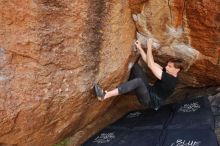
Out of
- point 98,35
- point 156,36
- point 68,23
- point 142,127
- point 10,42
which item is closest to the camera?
point 10,42

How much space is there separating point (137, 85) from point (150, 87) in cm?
43

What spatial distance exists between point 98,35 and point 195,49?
1453mm

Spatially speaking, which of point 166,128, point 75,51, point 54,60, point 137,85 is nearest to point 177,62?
point 137,85

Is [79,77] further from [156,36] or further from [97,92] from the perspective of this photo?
[156,36]

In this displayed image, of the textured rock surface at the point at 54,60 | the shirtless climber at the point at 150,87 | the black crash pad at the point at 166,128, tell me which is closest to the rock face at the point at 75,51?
the textured rock surface at the point at 54,60

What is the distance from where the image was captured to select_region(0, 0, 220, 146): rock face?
4.23 m

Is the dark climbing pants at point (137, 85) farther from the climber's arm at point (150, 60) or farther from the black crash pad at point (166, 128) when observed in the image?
the black crash pad at point (166, 128)

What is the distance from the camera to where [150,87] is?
18.3ft

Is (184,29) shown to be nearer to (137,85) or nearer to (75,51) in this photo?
(137,85)

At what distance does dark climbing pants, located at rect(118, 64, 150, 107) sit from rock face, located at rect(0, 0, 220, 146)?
0.15m

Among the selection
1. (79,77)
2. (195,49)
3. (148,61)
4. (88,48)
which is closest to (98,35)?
(88,48)

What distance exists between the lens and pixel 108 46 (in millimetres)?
4941

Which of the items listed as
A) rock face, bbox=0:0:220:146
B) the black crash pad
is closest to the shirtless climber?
rock face, bbox=0:0:220:146

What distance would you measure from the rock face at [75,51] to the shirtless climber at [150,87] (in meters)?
0.14
